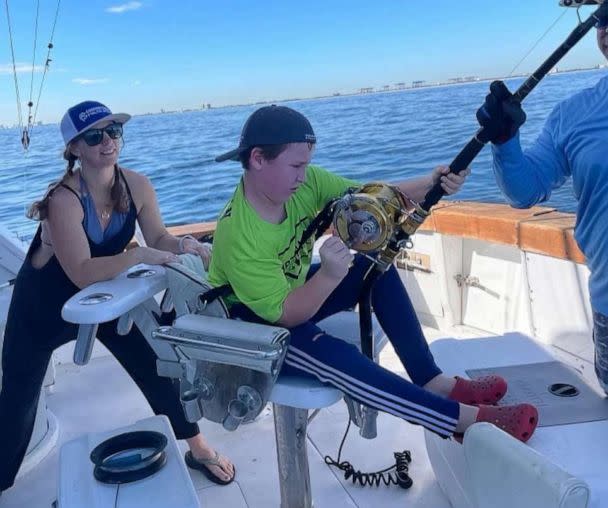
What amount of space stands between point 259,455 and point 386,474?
0.47 m

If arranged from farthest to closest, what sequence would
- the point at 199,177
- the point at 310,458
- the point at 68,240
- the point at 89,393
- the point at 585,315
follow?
the point at 199,177 < the point at 89,393 < the point at 585,315 < the point at 310,458 < the point at 68,240

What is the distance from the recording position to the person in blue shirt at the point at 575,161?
5.24ft

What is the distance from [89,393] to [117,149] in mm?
1364

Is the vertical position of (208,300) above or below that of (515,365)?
above

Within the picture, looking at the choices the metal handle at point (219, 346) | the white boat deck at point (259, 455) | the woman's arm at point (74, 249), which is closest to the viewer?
the metal handle at point (219, 346)

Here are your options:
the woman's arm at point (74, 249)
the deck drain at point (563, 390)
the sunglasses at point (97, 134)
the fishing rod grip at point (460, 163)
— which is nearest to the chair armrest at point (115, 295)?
the woman's arm at point (74, 249)

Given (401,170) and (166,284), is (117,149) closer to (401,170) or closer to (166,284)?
(166,284)

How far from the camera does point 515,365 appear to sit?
2023mm

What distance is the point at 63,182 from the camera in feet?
6.31

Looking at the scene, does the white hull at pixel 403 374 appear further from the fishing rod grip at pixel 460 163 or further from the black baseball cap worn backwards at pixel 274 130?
the black baseball cap worn backwards at pixel 274 130

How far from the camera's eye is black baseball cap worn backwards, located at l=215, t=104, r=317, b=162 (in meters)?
1.47

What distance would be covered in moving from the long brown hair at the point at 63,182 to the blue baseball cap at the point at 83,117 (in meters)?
0.05

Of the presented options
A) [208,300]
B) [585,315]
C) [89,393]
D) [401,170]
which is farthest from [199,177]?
[208,300]

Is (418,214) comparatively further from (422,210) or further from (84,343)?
(84,343)
